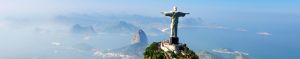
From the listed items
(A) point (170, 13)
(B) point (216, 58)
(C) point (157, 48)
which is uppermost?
(A) point (170, 13)

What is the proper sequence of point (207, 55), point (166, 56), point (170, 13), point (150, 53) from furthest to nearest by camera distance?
point (207, 55) < point (170, 13) < point (150, 53) < point (166, 56)

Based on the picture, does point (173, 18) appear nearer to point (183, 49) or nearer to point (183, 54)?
point (183, 49)

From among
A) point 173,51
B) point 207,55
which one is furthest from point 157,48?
point 207,55

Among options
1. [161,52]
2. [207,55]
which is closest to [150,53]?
[161,52]

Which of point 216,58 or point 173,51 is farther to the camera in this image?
point 216,58

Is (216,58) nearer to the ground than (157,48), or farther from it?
nearer to the ground

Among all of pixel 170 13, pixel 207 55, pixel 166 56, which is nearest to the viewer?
pixel 166 56

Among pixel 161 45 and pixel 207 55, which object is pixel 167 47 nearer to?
pixel 161 45

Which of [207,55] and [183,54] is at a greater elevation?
[183,54]

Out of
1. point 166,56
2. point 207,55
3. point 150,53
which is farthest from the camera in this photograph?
point 207,55
